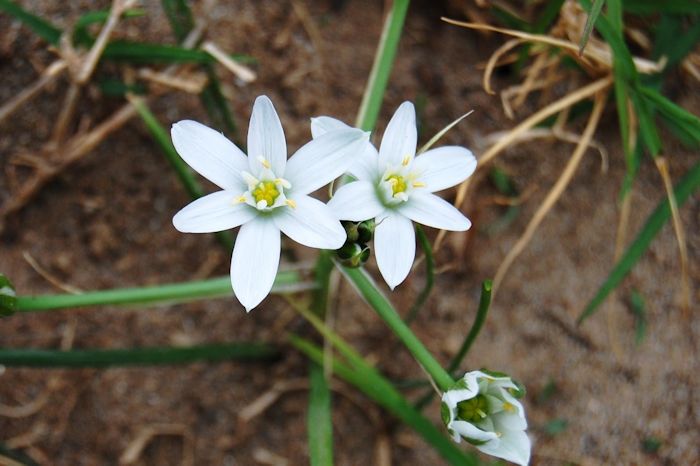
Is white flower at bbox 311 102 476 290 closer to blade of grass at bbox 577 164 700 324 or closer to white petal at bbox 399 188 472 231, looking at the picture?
white petal at bbox 399 188 472 231

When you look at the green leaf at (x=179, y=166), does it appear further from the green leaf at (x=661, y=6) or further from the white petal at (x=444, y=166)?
the green leaf at (x=661, y=6)

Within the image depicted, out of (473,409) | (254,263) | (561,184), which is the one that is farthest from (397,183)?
(561,184)

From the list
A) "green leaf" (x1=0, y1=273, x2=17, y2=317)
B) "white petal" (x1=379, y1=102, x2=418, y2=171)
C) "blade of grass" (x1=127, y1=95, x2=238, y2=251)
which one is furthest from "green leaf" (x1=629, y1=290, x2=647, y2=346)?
"green leaf" (x1=0, y1=273, x2=17, y2=317)

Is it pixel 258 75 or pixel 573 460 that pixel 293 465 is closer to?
pixel 573 460

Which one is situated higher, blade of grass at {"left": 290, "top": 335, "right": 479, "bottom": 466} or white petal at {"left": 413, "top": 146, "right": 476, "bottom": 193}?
white petal at {"left": 413, "top": 146, "right": 476, "bottom": 193}

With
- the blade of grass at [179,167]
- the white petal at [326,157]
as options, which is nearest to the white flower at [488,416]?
the white petal at [326,157]

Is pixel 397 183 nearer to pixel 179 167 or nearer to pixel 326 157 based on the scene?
pixel 326 157
